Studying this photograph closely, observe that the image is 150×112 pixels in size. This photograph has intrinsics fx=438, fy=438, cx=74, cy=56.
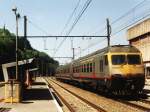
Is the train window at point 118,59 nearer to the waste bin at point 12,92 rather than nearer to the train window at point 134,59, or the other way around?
the train window at point 134,59

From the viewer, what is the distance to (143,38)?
75.3 meters

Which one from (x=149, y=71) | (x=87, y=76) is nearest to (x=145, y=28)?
(x=149, y=71)

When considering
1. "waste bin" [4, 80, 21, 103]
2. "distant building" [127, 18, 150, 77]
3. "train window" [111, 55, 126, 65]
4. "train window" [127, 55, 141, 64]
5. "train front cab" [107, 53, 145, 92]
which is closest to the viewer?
"waste bin" [4, 80, 21, 103]

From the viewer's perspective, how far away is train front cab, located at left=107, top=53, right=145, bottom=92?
81.7 feet

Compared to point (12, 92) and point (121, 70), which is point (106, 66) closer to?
point (121, 70)

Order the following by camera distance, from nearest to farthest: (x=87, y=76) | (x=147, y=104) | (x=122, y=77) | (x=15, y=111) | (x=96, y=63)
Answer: (x=15, y=111), (x=147, y=104), (x=122, y=77), (x=96, y=63), (x=87, y=76)

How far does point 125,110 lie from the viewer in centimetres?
1941

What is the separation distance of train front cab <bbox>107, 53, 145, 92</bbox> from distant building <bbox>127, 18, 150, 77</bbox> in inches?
1816

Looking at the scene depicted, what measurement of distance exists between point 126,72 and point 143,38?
51081mm

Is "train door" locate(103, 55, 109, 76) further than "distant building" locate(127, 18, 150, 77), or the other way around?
"distant building" locate(127, 18, 150, 77)

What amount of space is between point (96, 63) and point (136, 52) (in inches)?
154

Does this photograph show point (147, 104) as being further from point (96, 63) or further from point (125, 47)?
point (96, 63)

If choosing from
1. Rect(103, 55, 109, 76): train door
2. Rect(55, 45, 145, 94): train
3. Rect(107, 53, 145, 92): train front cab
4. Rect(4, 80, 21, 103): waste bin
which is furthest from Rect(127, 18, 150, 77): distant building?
Rect(4, 80, 21, 103): waste bin

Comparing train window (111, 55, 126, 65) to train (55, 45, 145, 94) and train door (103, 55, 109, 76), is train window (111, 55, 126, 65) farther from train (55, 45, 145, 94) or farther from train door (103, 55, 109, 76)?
train door (103, 55, 109, 76)
